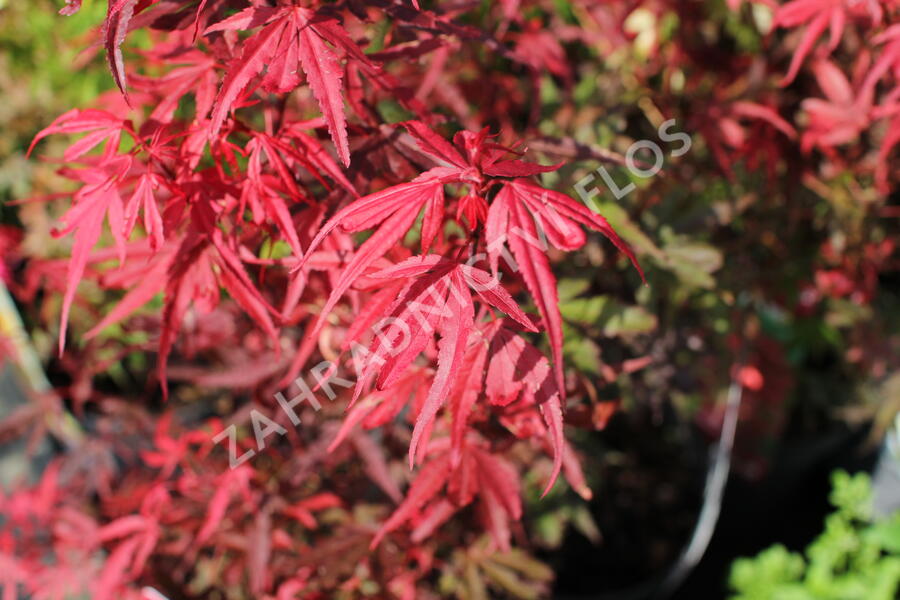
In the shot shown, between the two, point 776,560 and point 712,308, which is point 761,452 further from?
point 712,308

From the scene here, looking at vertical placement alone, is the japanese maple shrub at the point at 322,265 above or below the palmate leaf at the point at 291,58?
below

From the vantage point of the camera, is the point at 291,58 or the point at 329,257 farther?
the point at 329,257

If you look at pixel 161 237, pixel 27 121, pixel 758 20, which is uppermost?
pixel 27 121

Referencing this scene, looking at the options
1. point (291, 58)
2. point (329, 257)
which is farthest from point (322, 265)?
point (291, 58)

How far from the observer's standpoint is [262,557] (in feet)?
2.82

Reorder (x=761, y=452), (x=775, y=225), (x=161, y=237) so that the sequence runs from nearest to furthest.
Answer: (x=161, y=237), (x=775, y=225), (x=761, y=452)

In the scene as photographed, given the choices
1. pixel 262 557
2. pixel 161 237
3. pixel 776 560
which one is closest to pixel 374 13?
pixel 161 237

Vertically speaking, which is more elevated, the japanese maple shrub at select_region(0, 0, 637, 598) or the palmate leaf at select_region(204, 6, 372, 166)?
the palmate leaf at select_region(204, 6, 372, 166)

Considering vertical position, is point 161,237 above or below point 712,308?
above

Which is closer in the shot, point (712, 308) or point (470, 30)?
point (470, 30)

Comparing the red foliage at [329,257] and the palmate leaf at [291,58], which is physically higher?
the palmate leaf at [291,58]

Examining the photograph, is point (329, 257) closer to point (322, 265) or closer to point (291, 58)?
point (322, 265)

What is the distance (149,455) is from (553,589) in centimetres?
81

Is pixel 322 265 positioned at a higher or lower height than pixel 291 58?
lower
